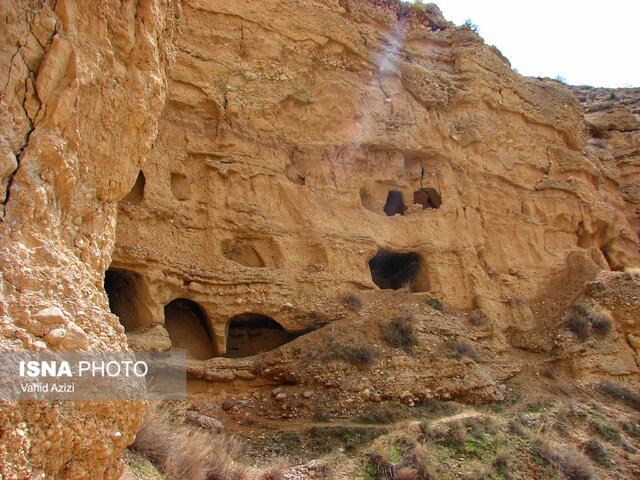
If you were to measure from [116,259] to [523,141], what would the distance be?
12.8 meters

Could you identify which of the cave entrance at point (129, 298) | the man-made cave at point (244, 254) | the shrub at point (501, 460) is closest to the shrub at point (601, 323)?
the shrub at point (501, 460)

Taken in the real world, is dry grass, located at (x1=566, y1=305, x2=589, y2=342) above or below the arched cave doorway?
below

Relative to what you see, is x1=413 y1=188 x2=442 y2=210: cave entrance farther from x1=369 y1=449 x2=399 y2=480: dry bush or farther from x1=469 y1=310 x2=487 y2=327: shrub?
x1=369 y1=449 x2=399 y2=480: dry bush

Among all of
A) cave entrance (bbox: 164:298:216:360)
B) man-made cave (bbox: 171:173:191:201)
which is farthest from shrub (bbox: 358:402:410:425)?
man-made cave (bbox: 171:173:191:201)

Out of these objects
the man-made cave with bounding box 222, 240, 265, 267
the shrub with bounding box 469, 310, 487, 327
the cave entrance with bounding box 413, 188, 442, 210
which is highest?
the cave entrance with bounding box 413, 188, 442, 210

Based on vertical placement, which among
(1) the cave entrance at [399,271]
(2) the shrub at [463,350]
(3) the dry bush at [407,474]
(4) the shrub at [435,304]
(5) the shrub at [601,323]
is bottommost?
(3) the dry bush at [407,474]

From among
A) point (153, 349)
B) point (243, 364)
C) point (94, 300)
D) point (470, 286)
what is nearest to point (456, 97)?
point (470, 286)

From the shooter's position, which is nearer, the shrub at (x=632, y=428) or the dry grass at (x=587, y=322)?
the shrub at (x=632, y=428)

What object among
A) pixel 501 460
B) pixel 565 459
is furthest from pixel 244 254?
pixel 565 459

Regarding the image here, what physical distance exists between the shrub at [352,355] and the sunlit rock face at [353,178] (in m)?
1.20

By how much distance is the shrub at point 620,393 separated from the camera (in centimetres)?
1184

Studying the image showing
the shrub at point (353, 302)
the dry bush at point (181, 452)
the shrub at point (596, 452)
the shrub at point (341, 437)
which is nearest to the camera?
the dry bush at point (181, 452)

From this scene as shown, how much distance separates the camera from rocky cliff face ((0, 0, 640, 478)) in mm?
4230

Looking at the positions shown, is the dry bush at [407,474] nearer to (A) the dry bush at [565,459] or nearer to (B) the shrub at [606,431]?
(A) the dry bush at [565,459]
